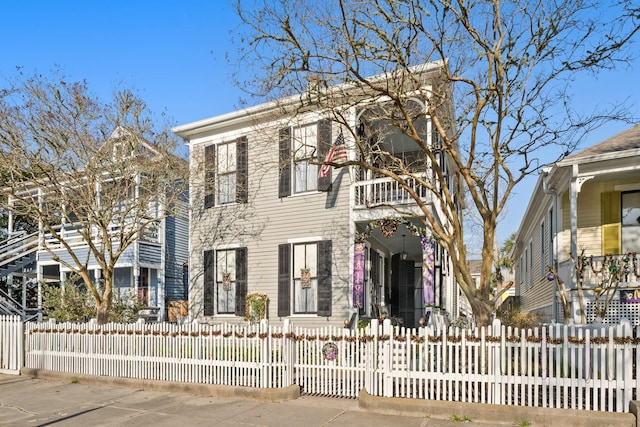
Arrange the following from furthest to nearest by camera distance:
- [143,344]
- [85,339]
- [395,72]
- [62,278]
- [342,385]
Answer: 1. [62,278]
2. [85,339]
3. [143,344]
4. [395,72]
5. [342,385]

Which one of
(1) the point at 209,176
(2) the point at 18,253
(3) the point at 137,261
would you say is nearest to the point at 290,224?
(1) the point at 209,176

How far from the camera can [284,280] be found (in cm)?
1459

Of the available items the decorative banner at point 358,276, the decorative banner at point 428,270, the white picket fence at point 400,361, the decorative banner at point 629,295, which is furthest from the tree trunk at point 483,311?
the decorative banner at point 629,295

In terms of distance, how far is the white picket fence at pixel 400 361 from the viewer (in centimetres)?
712

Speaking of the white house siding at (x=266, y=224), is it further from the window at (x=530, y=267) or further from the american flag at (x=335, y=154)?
the window at (x=530, y=267)

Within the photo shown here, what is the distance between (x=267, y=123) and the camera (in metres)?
14.8

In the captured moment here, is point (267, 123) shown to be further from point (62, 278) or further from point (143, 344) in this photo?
point (62, 278)

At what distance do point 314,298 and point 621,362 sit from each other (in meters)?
8.44

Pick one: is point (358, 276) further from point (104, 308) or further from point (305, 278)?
point (104, 308)

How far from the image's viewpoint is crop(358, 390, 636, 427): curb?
674 centimetres

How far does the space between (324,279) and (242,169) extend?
436 cm

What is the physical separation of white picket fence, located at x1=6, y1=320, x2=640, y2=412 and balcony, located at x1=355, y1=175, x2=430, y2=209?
492 centimetres

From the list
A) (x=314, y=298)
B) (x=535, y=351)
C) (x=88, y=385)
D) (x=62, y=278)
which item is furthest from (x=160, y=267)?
(x=535, y=351)

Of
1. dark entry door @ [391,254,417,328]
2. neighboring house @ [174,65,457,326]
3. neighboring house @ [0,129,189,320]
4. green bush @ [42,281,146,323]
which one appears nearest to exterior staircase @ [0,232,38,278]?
neighboring house @ [0,129,189,320]
